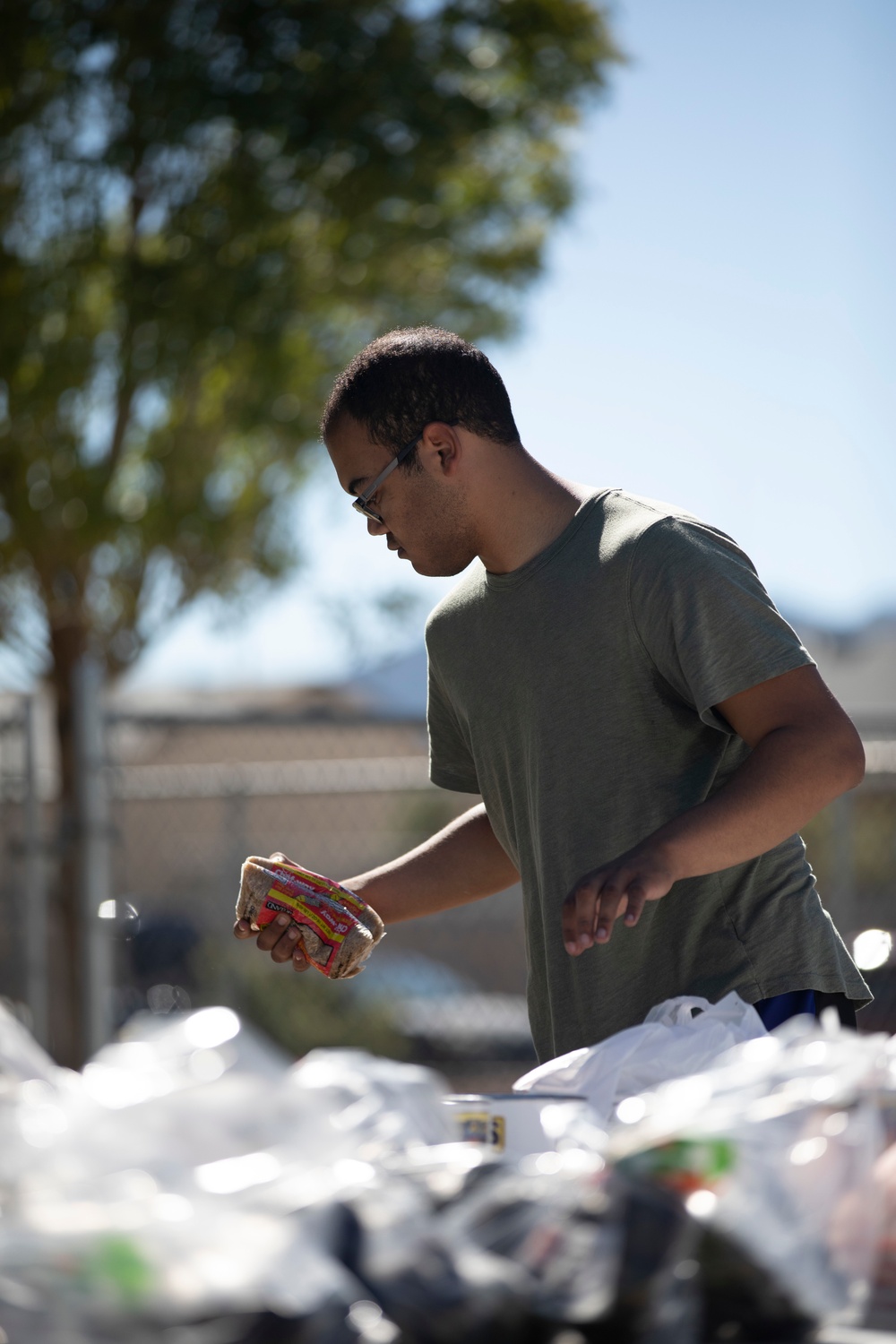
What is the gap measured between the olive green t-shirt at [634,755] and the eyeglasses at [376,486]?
0.25 metres

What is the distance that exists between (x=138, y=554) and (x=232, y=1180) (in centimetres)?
559

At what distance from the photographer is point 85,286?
624cm

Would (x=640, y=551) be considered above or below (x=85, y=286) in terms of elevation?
below

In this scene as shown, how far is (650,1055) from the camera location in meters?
1.77

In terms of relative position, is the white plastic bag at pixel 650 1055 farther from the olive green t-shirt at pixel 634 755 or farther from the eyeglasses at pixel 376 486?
the eyeglasses at pixel 376 486

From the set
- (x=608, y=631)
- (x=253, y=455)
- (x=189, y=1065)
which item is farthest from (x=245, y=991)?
(x=189, y=1065)

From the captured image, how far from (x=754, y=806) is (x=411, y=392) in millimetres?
925

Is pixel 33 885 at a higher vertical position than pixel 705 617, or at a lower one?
lower

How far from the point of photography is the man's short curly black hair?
2311 millimetres

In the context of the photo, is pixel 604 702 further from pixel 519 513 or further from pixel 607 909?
pixel 607 909

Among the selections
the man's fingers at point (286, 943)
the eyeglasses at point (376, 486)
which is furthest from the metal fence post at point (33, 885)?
the man's fingers at point (286, 943)

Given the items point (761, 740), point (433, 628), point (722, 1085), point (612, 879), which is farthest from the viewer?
point (433, 628)

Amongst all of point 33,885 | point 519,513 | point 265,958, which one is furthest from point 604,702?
point 265,958

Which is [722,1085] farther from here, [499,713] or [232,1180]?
[499,713]
